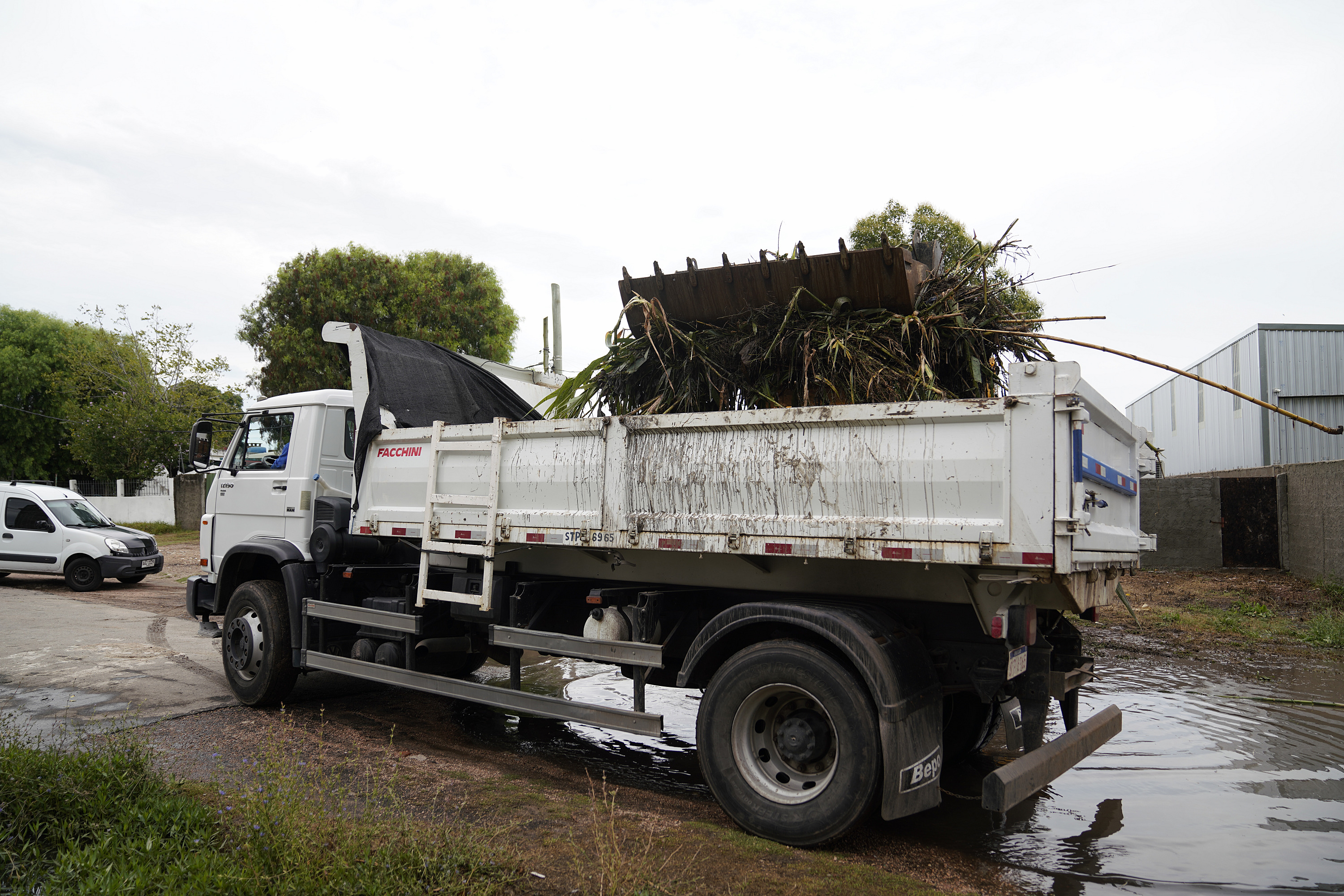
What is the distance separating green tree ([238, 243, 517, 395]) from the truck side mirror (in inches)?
513

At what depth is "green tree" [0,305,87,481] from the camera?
34375mm

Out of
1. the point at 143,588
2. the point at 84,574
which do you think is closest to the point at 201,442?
the point at 143,588

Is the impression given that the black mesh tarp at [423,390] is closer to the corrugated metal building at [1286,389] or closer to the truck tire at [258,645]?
the truck tire at [258,645]

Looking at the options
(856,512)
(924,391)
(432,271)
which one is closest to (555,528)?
(856,512)

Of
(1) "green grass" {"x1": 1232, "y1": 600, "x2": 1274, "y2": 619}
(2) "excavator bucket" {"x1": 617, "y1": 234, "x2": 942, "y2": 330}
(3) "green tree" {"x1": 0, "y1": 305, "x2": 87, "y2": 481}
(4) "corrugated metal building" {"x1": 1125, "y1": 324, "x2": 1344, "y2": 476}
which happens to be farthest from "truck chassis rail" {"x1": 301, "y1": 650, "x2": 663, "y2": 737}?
(3) "green tree" {"x1": 0, "y1": 305, "x2": 87, "y2": 481}

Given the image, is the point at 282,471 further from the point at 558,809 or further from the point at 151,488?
the point at 151,488

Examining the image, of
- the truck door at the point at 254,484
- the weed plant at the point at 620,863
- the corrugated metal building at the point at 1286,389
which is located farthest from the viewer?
the corrugated metal building at the point at 1286,389

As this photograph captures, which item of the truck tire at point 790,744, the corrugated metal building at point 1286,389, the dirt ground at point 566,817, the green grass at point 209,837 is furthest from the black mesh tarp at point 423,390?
the corrugated metal building at point 1286,389

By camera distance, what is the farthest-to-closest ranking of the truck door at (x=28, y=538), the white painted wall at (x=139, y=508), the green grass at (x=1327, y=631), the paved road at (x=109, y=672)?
the white painted wall at (x=139, y=508) → the truck door at (x=28, y=538) → the green grass at (x=1327, y=631) → the paved road at (x=109, y=672)

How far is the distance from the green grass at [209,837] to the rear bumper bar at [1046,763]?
6.98 feet

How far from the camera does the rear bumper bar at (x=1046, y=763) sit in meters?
3.75

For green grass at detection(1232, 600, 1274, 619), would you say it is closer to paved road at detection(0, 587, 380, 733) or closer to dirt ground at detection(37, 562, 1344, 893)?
dirt ground at detection(37, 562, 1344, 893)

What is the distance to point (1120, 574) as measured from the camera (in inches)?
196

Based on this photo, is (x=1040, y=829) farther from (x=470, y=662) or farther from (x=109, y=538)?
(x=109, y=538)
